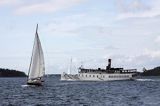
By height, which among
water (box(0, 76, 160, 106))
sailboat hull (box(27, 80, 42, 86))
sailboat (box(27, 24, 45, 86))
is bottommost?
water (box(0, 76, 160, 106))

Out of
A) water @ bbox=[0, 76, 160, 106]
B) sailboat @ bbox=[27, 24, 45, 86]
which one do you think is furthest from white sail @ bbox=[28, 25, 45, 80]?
water @ bbox=[0, 76, 160, 106]

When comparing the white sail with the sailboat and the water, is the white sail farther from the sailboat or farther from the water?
the water

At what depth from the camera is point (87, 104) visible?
7050 centimetres

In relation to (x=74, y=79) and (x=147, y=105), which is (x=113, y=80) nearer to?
(x=74, y=79)

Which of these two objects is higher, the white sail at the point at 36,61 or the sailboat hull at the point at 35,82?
the white sail at the point at 36,61

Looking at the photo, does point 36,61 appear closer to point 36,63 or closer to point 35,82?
point 36,63

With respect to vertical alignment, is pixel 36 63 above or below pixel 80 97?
above

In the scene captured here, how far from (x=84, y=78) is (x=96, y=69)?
689cm

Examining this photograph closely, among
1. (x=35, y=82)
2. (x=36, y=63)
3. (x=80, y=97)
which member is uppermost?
(x=36, y=63)

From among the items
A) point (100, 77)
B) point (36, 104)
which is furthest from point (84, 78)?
point (36, 104)

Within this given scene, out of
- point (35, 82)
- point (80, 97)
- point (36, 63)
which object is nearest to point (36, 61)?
point (36, 63)

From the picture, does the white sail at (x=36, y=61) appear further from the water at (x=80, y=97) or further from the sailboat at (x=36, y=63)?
the water at (x=80, y=97)

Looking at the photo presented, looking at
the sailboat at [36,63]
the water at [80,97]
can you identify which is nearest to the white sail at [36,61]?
the sailboat at [36,63]

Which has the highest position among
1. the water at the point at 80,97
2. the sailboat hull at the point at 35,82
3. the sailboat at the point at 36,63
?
the sailboat at the point at 36,63
